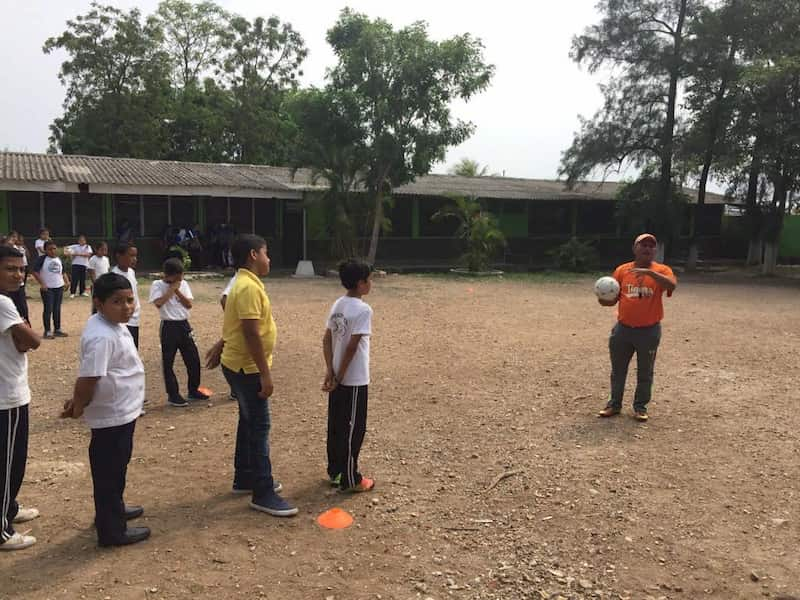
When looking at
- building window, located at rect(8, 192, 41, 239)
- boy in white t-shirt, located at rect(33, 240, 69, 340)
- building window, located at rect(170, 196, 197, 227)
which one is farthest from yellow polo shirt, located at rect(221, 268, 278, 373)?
building window, located at rect(170, 196, 197, 227)

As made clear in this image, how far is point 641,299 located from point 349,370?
8.73 ft

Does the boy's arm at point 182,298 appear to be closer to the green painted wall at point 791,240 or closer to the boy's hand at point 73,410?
the boy's hand at point 73,410

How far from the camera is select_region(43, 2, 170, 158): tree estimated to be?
2741 cm

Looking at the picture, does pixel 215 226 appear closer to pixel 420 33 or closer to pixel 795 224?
pixel 420 33

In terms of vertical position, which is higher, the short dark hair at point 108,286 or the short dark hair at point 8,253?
the short dark hair at point 8,253

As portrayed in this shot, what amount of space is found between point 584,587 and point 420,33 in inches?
665

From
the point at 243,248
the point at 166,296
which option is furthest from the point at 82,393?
the point at 166,296

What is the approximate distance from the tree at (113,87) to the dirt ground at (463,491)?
22.1 meters

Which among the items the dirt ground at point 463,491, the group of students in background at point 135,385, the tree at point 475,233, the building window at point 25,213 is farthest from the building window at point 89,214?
the group of students in background at point 135,385

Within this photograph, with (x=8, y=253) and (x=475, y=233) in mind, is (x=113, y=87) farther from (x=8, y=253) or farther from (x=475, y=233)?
(x=8, y=253)

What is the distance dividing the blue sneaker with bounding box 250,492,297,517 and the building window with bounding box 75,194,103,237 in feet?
52.9

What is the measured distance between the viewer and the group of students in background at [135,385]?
10.3 ft

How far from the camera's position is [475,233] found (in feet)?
64.0

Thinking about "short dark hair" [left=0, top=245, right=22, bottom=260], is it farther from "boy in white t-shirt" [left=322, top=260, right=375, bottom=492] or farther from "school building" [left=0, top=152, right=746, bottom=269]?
"school building" [left=0, top=152, right=746, bottom=269]
